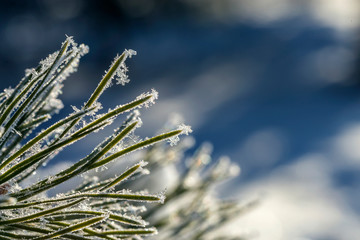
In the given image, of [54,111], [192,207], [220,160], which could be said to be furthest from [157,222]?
[54,111]

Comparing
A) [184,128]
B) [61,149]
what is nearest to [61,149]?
[61,149]

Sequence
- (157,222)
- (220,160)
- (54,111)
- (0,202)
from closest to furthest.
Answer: (0,202) → (54,111) → (157,222) → (220,160)

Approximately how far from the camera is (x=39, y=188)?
366mm

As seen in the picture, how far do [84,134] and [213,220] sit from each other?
0.44 metres

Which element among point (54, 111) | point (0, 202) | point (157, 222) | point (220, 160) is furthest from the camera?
point (220, 160)

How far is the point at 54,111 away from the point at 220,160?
0.41 meters

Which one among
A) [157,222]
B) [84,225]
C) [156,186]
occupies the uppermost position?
[156,186]

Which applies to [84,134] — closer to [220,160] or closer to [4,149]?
[4,149]

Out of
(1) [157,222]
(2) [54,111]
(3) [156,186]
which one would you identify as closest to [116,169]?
(3) [156,186]

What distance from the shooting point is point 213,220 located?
73 centimetres

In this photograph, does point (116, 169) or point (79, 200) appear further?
point (116, 169)

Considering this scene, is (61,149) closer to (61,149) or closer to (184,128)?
(61,149)

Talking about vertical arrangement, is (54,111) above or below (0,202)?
above

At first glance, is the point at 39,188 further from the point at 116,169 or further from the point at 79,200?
the point at 116,169
